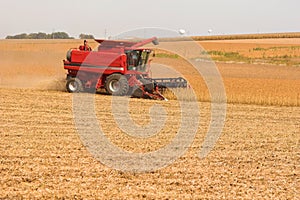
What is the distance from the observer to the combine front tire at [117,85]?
1606 cm

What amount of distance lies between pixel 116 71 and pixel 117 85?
482 millimetres

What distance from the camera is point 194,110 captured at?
46.6ft

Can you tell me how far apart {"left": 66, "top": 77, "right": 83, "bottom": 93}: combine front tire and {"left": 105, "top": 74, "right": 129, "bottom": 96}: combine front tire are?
3.44 feet

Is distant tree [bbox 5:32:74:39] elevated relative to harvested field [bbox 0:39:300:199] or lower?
elevated

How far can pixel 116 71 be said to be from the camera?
53.4 feet

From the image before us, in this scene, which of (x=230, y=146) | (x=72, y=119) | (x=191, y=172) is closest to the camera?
(x=191, y=172)

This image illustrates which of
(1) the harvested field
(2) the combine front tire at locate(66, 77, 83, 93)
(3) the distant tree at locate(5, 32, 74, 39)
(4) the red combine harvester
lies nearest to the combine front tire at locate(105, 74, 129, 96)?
(4) the red combine harvester

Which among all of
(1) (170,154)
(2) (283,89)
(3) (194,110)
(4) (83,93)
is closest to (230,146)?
(1) (170,154)

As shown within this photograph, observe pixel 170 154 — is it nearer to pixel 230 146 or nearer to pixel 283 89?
Result: pixel 230 146

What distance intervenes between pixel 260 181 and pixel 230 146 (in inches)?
93.6

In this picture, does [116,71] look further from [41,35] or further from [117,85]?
[41,35]

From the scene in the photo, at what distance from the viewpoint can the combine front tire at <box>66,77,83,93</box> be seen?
1675 centimetres

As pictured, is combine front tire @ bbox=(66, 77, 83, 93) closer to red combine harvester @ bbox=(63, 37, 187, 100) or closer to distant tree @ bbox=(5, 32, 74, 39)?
red combine harvester @ bbox=(63, 37, 187, 100)

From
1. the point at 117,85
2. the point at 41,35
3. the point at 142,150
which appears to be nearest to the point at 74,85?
the point at 117,85
